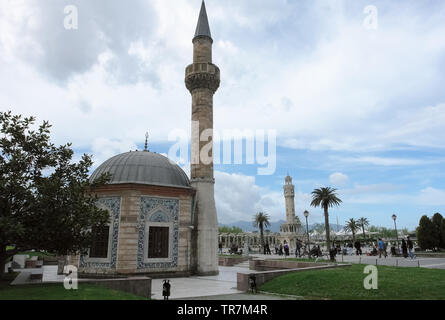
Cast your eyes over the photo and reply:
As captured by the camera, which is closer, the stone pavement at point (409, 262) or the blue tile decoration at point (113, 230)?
the blue tile decoration at point (113, 230)

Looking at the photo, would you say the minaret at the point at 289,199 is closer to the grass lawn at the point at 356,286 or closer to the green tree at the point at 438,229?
the green tree at the point at 438,229

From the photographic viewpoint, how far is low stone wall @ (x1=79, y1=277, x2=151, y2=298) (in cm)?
1144

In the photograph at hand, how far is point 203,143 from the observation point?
910 inches

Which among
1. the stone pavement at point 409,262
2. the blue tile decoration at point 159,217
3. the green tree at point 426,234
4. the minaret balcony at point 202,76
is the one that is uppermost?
the minaret balcony at point 202,76

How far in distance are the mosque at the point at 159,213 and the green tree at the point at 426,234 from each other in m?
26.5

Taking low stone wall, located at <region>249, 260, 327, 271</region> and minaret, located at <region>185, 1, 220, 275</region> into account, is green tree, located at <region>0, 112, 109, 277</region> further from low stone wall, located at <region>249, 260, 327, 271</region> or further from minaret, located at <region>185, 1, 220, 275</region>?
low stone wall, located at <region>249, 260, 327, 271</region>

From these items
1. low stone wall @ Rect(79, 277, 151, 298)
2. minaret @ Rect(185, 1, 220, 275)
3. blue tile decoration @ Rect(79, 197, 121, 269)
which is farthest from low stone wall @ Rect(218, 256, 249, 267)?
low stone wall @ Rect(79, 277, 151, 298)

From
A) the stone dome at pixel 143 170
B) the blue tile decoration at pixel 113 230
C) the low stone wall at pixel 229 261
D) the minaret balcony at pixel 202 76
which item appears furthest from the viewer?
the low stone wall at pixel 229 261

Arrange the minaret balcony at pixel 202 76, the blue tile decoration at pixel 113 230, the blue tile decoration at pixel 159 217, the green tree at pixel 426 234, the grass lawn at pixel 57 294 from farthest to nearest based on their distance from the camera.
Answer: the green tree at pixel 426 234
the minaret balcony at pixel 202 76
the blue tile decoration at pixel 159 217
the blue tile decoration at pixel 113 230
the grass lawn at pixel 57 294

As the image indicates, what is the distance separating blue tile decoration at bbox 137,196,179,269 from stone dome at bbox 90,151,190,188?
121 centimetres

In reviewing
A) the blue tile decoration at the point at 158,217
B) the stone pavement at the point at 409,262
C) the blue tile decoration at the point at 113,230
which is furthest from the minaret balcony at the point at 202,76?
the stone pavement at the point at 409,262

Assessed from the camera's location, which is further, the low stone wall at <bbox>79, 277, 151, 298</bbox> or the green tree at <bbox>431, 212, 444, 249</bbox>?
the green tree at <bbox>431, 212, 444, 249</bbox>

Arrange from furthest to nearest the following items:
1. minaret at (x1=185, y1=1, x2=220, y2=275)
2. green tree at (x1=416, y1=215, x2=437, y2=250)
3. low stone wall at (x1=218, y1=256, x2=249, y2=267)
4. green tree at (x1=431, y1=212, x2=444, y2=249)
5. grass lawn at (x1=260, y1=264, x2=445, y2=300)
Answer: green tree at (x1=416, y1=215, x2=437, y2=250), green tree at (x1=431, y1=212, x2=444, y2=249), low stone wall at (x1=218, y1=256, x2=249, y2=267), minaret at (x1=185, y1=1, x2=220, y2=275), grass lawn at (x1=260, y1=264, x2=445, y2=300)

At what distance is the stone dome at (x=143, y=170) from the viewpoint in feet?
65.7
